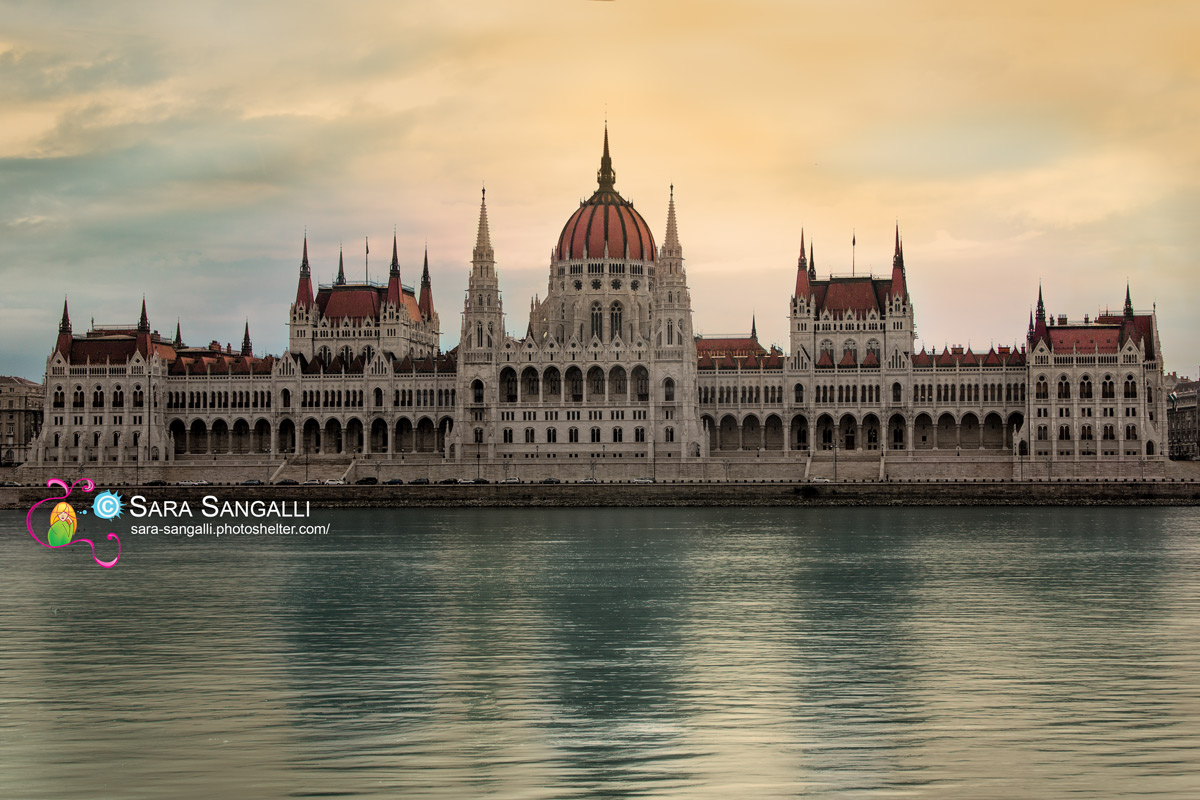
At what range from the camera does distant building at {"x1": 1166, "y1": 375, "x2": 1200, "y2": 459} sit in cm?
17200

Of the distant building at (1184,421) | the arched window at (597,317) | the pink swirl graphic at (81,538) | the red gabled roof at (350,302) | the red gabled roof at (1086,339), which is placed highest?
the red gabled roof at (350,302)

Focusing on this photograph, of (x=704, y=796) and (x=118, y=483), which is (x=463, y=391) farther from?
(x=704, y=796)

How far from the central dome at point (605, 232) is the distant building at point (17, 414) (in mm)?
62921

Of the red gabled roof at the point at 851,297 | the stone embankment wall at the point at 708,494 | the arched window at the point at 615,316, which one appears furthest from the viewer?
the arched window at the point at 615,316

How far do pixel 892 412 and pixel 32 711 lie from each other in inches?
3990

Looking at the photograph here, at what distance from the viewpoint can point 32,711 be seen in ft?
102

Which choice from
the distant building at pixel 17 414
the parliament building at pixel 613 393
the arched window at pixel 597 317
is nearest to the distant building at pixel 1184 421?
the parliament building at pixel 613 393

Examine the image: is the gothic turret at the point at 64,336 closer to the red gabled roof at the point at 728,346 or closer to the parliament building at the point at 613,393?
the parliament building at the point at 613,393

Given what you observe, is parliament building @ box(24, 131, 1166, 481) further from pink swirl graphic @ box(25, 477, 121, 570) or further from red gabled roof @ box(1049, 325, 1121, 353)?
pink swirl graphic @ box(25, 477, 121, 570)

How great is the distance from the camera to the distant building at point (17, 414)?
163250mm

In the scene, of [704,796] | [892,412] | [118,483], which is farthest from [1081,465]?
[704,796]

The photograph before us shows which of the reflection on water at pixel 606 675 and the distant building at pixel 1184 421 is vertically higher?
the distant building at pixel 1184 421

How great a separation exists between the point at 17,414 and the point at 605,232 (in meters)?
68.9

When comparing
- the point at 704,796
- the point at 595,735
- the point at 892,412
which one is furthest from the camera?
the point at 892,412
